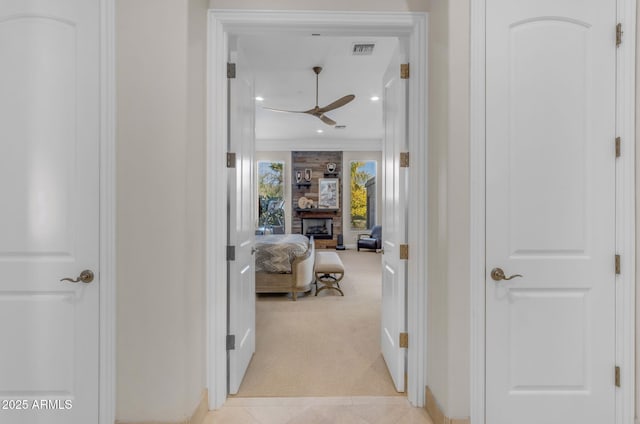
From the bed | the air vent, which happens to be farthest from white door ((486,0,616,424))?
the bed

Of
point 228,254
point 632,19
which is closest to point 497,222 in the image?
point 632,19

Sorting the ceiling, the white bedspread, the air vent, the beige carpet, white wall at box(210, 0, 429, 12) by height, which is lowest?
the beige carpet

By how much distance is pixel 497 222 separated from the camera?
1.65 meters

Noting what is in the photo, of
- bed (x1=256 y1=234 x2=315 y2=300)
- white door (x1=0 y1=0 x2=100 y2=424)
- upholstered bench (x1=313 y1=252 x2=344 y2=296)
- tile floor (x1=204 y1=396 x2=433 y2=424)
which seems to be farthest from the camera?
upholstered bench (x1=313 y1=252 x2=344 y2=296)

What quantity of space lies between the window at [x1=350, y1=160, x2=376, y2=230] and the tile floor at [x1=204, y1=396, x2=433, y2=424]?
7273mm

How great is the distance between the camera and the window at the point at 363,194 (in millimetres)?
9117

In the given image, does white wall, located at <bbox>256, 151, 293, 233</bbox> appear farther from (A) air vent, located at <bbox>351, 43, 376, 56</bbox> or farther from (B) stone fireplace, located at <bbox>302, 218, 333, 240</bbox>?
(A) air vent, located at <bbox>351, 43, 376, 56</bbox>

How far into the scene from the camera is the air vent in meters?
3.50

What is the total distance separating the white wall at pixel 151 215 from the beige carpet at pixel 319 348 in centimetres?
70

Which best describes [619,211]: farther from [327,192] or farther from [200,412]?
[327,192]

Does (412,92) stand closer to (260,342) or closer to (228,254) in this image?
(228,254)

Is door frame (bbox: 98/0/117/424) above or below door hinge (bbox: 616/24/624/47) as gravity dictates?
below

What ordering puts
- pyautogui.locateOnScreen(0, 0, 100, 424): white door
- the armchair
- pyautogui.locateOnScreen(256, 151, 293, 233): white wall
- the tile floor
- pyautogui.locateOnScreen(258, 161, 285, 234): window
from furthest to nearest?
pyautogui.locateOnScreen(256, 151, 293, 233): white wall < pyautogui.locateOnScreen(258, 161, 285, 234): window < the armchair < the tile floor < pyautogui.locateOnScreen(0, 0, 100, 424): white door

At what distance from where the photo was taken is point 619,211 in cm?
164
